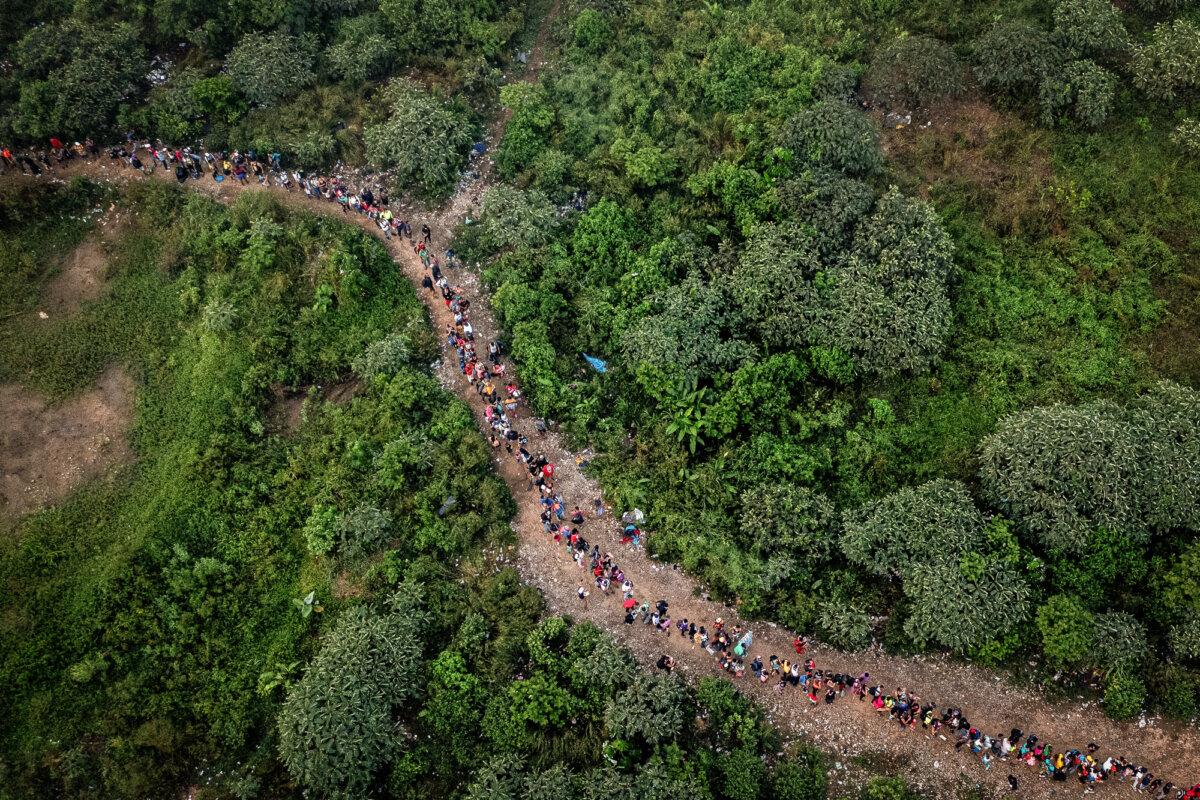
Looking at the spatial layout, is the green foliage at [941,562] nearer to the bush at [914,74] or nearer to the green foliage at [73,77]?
the bush at [914,74]

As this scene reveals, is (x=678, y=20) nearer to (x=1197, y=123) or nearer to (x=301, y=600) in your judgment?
(x=1197, y=123)

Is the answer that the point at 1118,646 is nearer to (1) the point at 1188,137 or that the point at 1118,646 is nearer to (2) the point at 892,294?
(2) the point at 892,294

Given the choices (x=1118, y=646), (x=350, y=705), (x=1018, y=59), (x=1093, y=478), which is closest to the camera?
(x=1118, y=646)

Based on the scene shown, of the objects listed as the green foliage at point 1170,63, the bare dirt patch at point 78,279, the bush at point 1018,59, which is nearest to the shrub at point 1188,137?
the green foliage at point 1170,63

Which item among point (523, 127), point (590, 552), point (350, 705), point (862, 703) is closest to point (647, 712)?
point (590, 552)

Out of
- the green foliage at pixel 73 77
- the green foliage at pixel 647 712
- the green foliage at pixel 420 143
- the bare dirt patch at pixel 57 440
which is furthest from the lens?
the green foliage at pixel 73 77

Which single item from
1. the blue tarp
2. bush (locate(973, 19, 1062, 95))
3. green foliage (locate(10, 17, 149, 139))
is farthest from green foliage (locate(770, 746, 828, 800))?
green foliage (locate(10, 17, 149, 139))

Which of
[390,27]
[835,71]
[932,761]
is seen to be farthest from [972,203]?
[390,27]
